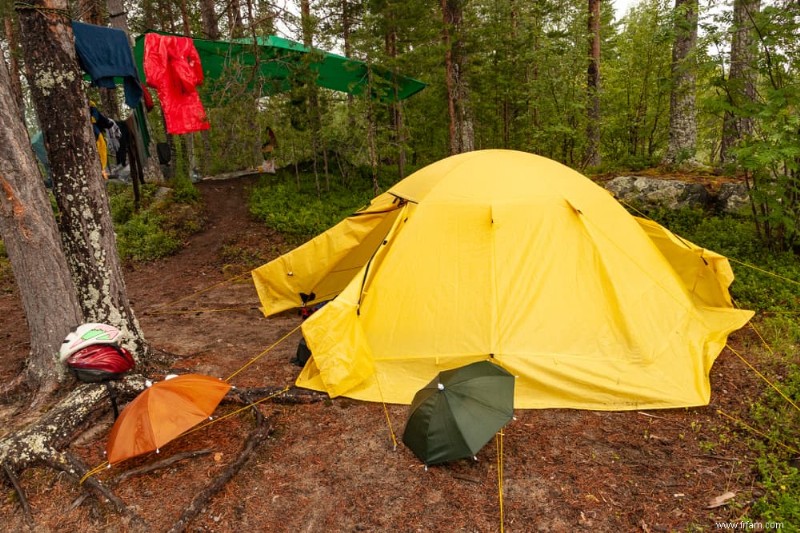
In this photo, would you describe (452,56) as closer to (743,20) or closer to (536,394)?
(743,20)

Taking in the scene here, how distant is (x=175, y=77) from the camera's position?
6.77 metres

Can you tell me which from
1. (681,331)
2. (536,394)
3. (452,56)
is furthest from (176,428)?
(452,56)

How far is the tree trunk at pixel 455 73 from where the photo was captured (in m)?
11.7

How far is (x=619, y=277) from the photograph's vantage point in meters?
5.27

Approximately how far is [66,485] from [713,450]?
537 cm

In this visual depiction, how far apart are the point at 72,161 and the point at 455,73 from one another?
400 inches

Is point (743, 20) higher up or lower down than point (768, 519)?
higher up

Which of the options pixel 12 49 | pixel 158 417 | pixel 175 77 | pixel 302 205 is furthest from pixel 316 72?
pixel 12 49

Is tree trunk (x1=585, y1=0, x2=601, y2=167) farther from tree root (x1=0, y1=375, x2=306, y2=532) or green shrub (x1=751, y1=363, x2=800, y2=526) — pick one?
tree root (x1=0, y1=375, x2=306, y2=532)

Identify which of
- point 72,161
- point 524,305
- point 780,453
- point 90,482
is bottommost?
point 780,453

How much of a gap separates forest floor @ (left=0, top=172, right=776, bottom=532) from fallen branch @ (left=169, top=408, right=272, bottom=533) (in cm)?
6

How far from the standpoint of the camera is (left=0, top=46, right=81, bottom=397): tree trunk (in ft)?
14.0

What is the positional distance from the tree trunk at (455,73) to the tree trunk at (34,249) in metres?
9.27

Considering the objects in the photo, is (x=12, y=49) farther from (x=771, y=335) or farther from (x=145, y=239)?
(x=771, y=335)
